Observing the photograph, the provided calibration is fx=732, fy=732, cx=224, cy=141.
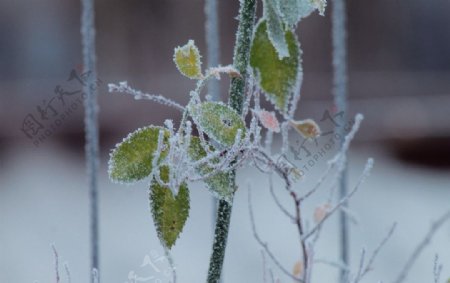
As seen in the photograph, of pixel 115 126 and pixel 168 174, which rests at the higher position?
pixel 115 126

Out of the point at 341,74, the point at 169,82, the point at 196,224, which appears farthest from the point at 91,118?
the point at 169,82

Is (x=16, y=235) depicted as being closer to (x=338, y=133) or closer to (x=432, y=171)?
(x=432, y=171)

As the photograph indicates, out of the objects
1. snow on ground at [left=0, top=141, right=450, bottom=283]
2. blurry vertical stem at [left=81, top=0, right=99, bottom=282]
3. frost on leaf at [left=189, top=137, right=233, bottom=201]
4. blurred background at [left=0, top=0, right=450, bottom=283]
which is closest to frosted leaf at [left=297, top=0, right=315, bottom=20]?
frost on leaf at [left=189, top=137, right=233, bottom=201]

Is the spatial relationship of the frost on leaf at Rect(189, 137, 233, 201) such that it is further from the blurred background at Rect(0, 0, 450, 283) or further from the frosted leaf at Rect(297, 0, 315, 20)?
the blurred background at Rect(0, 0, 450, 283)

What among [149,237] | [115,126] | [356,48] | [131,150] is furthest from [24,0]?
[131,150]

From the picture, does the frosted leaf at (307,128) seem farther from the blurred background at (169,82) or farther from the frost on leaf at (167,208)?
the blurred background at (169,82)

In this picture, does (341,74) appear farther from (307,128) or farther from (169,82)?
(169,82)

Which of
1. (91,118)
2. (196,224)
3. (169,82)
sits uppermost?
(169,82)
